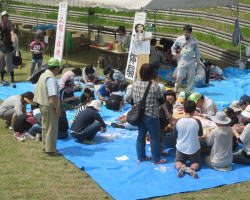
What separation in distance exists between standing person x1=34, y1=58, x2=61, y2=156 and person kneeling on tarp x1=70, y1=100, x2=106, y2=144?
664mm

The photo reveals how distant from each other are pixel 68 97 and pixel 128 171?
396cm

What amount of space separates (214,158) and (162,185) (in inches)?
40.1

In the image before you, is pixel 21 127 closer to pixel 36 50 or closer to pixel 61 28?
pixel 36 50

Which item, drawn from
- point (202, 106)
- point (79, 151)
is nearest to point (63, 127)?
point (79, 151)

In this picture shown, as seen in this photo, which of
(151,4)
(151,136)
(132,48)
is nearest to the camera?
(151,136)

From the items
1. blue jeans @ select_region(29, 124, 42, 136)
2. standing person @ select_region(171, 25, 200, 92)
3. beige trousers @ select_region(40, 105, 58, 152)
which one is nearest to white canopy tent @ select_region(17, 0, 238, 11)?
standing person @ select_region(171, 25, 200, 92)

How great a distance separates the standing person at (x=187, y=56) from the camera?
11.4 meters

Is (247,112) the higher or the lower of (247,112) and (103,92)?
the higher

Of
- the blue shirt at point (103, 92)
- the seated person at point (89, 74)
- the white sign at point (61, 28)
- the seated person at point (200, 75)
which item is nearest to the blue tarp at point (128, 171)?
the blue shirt at point (103, 92)

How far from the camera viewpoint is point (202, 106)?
8.23 meters

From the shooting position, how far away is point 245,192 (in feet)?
20.6

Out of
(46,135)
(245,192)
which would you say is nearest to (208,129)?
(245,192)

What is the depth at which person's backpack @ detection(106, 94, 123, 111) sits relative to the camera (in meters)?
10.2

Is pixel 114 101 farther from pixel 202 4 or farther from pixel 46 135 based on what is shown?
pixel 202 4
